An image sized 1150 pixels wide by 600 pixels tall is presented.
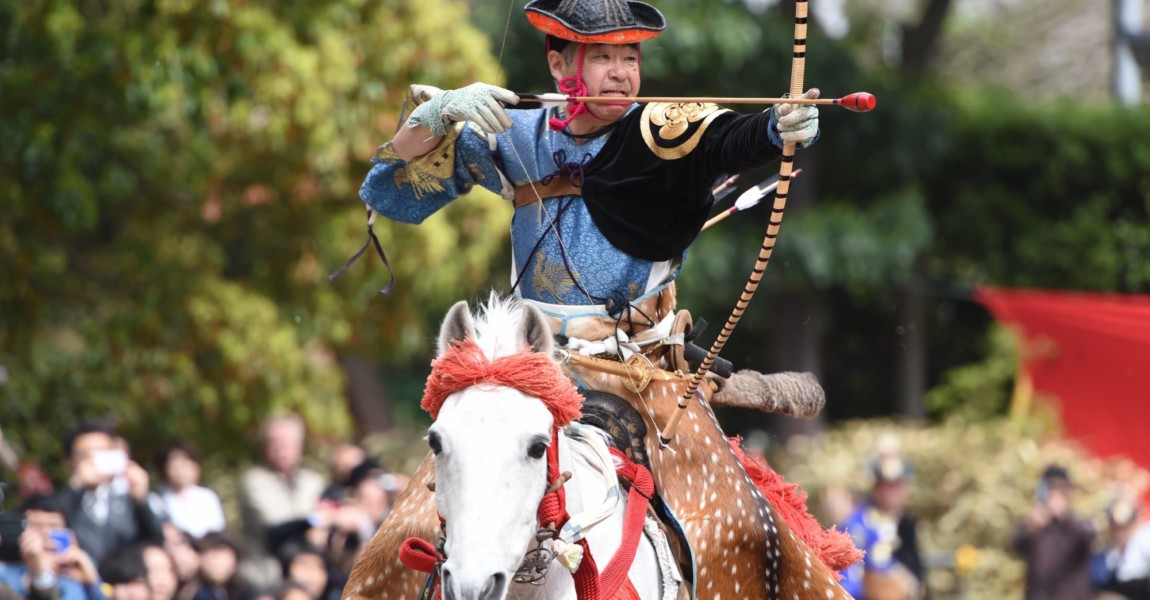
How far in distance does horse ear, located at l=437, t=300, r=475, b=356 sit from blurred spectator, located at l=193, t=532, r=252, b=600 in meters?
4.69

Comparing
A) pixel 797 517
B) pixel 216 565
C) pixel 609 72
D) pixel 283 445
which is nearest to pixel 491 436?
pixel 609 72

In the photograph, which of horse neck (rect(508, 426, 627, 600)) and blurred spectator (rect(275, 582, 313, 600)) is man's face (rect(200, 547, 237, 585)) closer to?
blurred spectator (rect(275, 582, 313, 600))

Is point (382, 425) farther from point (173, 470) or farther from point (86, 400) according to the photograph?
point (173, 470)

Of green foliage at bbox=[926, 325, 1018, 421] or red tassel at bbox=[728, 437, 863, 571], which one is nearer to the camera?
red tassel at bbox=[728, 437, 863, 571]

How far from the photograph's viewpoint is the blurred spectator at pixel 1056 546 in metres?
12.0

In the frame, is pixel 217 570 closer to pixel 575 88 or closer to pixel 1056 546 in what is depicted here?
pixel 575 88

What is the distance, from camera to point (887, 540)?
11.1 meters

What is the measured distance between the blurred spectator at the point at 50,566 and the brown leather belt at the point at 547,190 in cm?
341

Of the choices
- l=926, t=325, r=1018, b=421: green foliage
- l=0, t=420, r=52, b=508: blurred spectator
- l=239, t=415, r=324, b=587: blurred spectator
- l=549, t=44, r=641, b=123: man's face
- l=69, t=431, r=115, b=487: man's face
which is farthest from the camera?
l=926, t=325, r=1018, b=421: green foliage

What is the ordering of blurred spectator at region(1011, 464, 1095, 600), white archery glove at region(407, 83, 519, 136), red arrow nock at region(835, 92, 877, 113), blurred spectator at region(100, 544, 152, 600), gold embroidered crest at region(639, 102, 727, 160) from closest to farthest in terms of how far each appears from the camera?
red arrow nock at region(835, 92, 877, 113) < white archery glove at region(407, 83, 519, 136) < gold embroidered crest at region(639, 102, 727, 160) < blurred spectator at region(100, 544, 152, 600) < blurred spectator at region(1011, 464, 1095, 600)

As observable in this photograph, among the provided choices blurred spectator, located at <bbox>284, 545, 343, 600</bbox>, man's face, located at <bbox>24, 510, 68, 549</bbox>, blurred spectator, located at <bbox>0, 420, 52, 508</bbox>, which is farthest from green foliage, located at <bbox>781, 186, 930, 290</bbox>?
man's face, located at <bbox>24, 510, 68, 549</bbox>

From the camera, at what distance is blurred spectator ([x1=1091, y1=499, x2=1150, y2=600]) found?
11.2 metres

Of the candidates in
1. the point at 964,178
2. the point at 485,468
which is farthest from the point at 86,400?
the point at 964,178

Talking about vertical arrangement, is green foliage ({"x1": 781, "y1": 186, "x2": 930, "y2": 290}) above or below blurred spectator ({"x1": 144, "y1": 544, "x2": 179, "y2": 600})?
above
